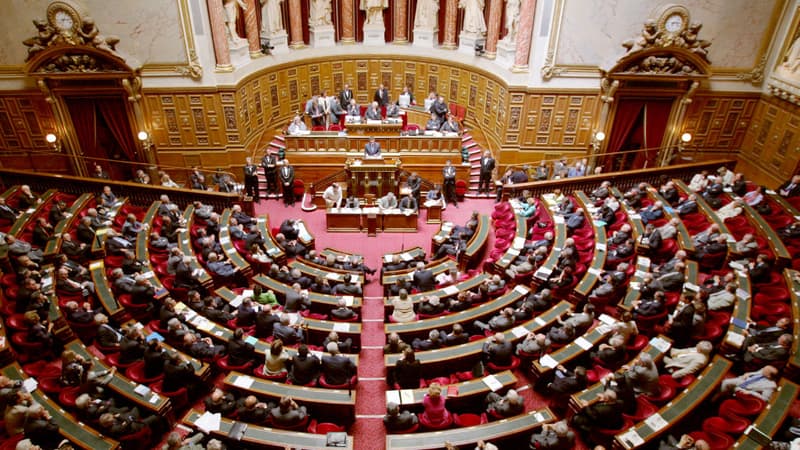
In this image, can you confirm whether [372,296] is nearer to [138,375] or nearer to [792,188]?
[138,375]

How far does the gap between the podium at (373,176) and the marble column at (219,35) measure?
446 cm

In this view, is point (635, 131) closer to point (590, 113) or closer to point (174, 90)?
point (590, 113)

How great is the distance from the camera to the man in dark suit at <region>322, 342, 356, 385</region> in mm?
7008

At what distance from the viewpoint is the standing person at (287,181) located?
1331cm

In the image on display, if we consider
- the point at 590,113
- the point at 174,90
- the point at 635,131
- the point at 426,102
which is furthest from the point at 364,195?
the point at 635,131

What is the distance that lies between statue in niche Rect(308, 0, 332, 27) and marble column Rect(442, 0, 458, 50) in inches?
161

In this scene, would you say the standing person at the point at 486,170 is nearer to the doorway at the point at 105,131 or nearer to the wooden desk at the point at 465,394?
the wooden desk at the point at 465,394

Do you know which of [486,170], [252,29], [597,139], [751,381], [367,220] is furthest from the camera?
[252,29]

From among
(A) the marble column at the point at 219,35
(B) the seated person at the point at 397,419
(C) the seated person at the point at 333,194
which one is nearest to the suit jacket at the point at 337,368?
(B) the seated person at the point at 397,419

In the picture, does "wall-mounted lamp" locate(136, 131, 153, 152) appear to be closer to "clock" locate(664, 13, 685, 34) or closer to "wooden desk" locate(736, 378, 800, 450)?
"clock" locate(664, 13, 685, 34)

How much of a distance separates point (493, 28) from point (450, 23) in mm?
1867

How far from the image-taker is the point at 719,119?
1388 centimetres

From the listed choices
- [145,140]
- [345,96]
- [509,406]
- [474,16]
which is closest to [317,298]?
[509,406]

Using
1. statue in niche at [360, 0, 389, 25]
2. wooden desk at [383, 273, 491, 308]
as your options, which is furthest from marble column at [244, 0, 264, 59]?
wooden desk at [383, 273, 491, 308]
